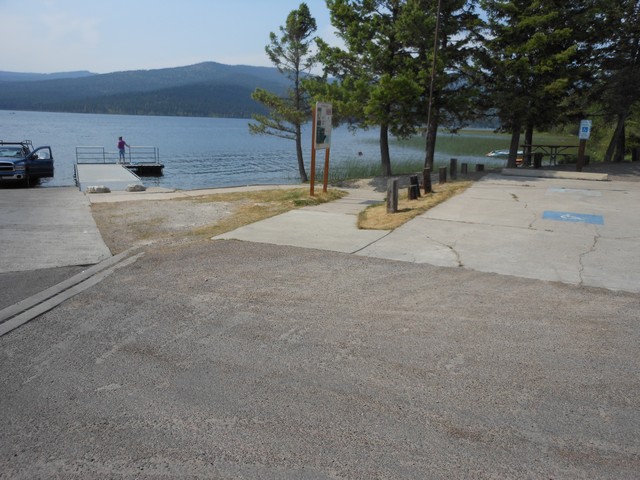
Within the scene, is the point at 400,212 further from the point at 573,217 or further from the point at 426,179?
the point at 573,217

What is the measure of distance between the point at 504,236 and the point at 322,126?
6.30 meters

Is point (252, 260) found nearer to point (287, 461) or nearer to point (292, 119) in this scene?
point (287, 461)

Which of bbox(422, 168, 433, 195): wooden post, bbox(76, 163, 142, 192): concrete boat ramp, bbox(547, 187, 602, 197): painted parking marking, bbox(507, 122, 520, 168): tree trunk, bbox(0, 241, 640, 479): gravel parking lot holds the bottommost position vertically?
bbox(76, 163, 142, 192): concrete boat ramp

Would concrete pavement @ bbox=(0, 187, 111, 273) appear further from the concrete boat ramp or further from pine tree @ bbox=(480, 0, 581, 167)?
pine tree @ bbox=(480, 0, 581, 167)

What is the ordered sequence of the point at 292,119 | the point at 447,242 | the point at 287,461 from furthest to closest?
the point at 292,119
the point at 447,242
the point at 287,461

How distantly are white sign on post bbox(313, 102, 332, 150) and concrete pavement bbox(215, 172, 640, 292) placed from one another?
173 centimetres

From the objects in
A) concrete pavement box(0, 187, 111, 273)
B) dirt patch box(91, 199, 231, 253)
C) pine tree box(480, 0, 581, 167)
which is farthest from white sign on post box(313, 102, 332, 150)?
pine tree box(480, 0, 581, 167)

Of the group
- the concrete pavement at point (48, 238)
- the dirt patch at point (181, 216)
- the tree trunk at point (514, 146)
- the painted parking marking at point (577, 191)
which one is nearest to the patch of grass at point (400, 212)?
the dirt patch at point (181, 216)

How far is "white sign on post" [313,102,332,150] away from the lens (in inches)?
508

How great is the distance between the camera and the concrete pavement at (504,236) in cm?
671

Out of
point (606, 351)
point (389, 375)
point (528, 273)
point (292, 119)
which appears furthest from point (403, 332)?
point (292, 119)

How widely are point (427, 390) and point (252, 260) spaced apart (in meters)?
3.91

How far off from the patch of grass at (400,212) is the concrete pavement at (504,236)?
0.24 m

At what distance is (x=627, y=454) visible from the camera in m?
2.92
